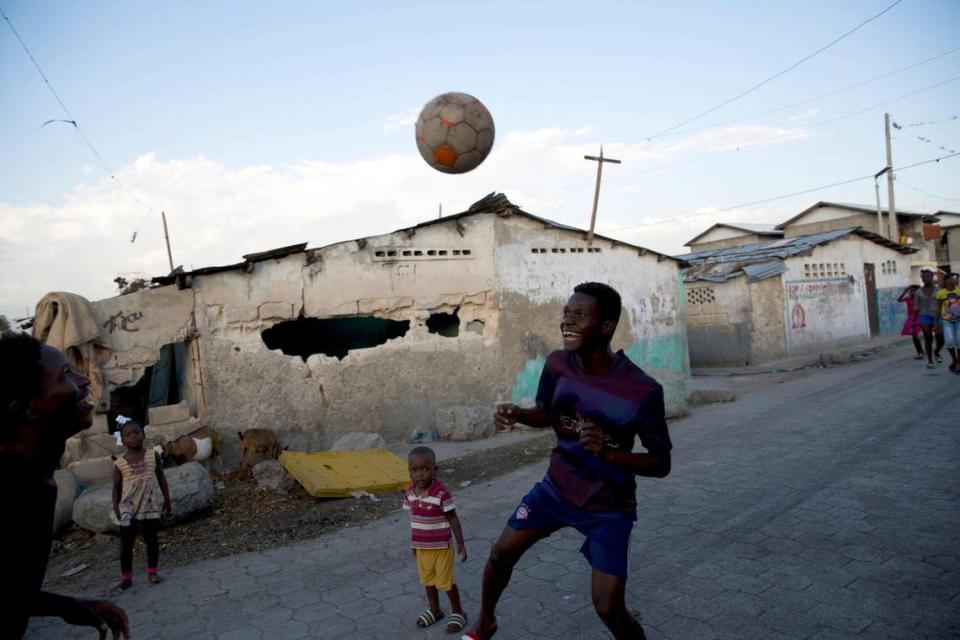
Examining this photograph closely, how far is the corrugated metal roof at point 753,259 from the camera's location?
56.3ft

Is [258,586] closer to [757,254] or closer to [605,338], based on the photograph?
[605,338]

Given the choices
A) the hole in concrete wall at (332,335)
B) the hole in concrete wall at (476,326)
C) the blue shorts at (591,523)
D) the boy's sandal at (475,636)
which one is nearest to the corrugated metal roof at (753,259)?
the hole in concrete wall at (476,326)

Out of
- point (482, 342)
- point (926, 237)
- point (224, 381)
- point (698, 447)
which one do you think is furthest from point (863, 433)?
point (926, 237)

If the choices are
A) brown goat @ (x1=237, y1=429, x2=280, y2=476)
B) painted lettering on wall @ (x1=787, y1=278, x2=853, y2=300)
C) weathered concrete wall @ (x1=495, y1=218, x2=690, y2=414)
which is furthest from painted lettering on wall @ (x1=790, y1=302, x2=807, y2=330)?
brown goat @ (x1=237, y1=429, x2=280, y2=476)

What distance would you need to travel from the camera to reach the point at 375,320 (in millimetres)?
13219

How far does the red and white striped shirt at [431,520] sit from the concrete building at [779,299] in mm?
A: 15229

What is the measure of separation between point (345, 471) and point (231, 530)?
4.84ft

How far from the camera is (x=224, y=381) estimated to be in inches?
339

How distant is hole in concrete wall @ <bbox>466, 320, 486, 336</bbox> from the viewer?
10.9 m

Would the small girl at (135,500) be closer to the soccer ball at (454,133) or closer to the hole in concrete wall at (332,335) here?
the soccer ball at (454,133)

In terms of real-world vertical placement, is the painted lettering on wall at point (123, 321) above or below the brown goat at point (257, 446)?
above

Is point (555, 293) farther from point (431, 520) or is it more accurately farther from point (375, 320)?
point (431, 520)

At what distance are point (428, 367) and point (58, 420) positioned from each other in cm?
827

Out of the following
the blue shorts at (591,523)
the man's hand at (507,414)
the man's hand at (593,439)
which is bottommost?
the blue shorts at (591,523)
